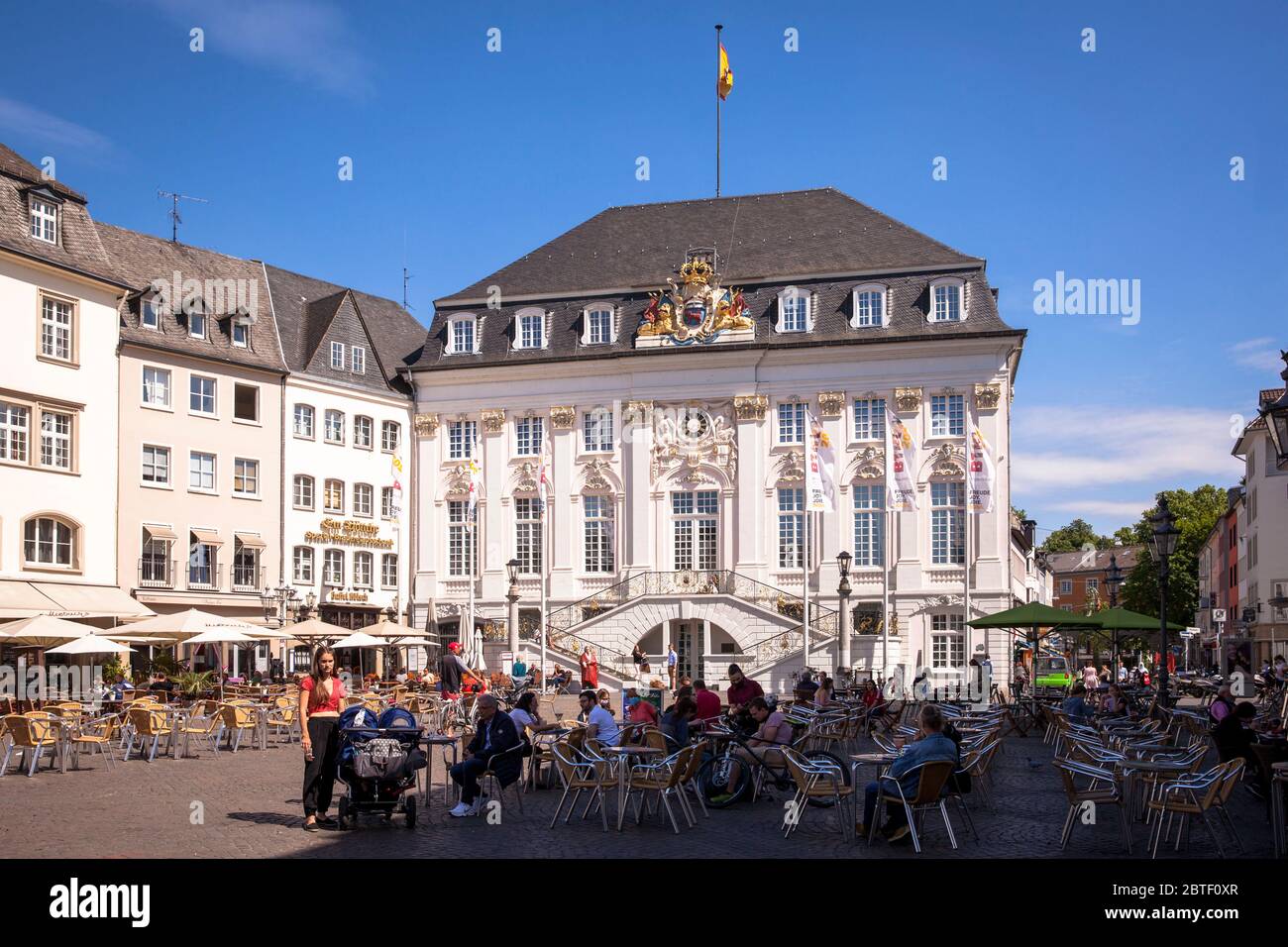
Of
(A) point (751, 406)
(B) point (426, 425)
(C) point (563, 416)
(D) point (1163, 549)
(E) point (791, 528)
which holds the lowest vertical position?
(D) point (1163, 549)

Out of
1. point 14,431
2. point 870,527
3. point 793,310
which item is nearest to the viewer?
point 14,431

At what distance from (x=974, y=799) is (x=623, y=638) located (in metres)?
31.5

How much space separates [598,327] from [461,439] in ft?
22.1

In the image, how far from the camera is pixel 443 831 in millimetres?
14195

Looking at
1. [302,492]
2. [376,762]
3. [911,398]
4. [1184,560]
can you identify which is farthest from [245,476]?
[1184,560]

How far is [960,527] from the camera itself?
47312 mm

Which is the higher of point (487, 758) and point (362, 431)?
point (362, 431)

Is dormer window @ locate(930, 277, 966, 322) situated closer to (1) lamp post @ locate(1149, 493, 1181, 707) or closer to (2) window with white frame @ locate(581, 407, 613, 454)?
(2) window with white frame @ locate(581, 407, 613, 454)

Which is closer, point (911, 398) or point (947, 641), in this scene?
point (947, 641)

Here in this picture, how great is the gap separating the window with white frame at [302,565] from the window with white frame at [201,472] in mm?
3973

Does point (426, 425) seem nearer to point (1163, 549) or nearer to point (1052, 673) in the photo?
point (1052, 673)

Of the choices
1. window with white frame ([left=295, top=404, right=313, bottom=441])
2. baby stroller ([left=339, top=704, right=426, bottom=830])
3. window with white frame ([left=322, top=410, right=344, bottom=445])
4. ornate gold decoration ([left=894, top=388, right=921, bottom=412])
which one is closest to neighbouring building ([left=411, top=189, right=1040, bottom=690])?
ornate gold decoration ([left=894, top=388, right=921, bottom=412])

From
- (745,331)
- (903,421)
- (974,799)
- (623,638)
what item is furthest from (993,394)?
(974,799)
